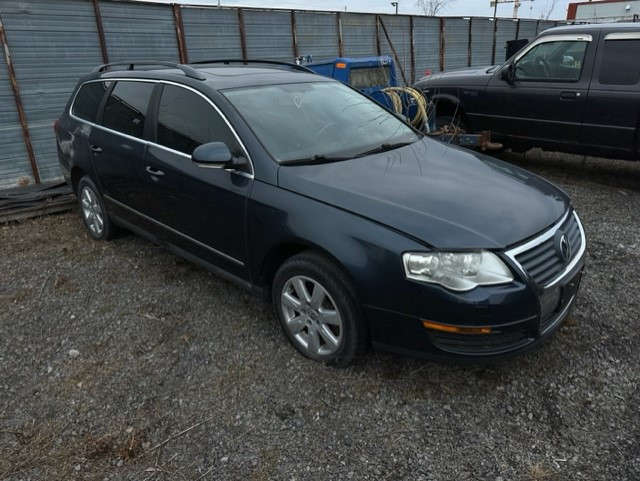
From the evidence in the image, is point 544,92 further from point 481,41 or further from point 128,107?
point 481,41

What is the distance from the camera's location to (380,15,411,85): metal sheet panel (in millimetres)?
11836

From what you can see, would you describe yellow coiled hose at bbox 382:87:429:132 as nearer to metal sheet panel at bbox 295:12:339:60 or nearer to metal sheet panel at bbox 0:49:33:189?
metal sheet panel at bbox 295:12:339:60

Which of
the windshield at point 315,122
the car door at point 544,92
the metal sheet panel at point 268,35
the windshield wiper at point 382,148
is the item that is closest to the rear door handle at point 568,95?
the car door at point 544,92

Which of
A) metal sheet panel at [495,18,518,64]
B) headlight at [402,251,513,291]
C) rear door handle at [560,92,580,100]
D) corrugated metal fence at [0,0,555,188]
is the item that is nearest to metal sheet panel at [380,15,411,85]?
corrugated metal fence at [0,0,555,188]

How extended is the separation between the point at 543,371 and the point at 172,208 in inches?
104

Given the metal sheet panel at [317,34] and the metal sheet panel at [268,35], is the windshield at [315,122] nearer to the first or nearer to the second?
the metal sheet panel at [268,35]

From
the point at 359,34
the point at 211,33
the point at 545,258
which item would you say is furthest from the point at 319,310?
the point at 359,34

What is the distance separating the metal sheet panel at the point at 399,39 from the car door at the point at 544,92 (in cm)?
526

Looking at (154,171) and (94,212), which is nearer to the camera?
(154,171)

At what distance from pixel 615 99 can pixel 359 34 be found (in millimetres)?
6739

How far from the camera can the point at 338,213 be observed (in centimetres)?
270

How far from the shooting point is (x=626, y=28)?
5793 millimetres

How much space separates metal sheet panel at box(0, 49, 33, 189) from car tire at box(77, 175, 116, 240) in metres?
2.93

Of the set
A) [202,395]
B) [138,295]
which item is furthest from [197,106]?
[202,395]
